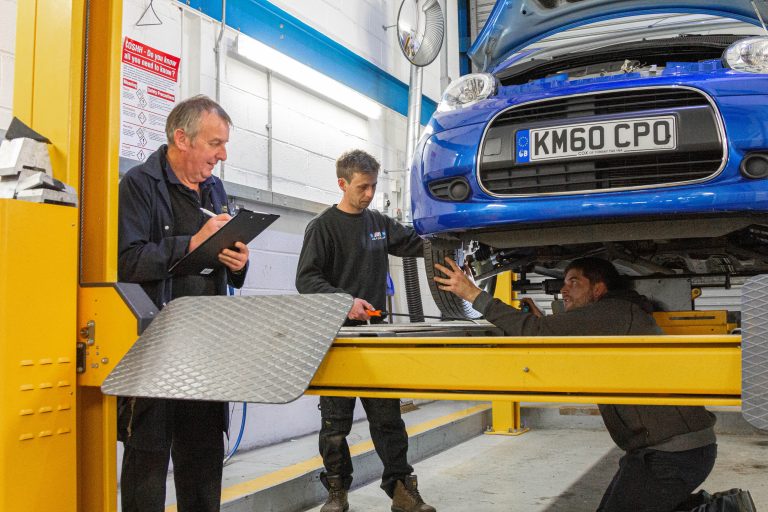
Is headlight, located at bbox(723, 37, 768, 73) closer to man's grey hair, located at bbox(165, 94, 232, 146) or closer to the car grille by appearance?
the car grille

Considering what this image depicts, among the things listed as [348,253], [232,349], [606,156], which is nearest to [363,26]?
[348,253]

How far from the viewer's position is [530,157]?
5.98 ft

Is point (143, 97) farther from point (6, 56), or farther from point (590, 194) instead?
point (590, 194)

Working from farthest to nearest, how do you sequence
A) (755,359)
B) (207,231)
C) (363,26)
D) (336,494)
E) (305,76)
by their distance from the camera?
(363,26), (305,76), (336,494), (207,231), (755,359)

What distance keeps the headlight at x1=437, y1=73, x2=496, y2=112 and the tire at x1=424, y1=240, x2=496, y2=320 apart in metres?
0.43

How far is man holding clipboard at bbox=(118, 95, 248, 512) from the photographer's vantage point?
1.74 m

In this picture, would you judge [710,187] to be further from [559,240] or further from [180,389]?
[180,389]

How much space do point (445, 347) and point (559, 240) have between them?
77 centimetres

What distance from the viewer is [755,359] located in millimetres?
1061

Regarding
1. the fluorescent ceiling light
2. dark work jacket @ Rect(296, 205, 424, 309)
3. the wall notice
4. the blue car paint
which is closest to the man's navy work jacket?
the blue car paint

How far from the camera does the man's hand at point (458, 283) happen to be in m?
2.19

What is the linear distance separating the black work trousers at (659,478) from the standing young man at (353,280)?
2.99 ft

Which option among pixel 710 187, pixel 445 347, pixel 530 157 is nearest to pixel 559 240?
pixel 530 157

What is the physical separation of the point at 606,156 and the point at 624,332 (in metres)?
0.52
